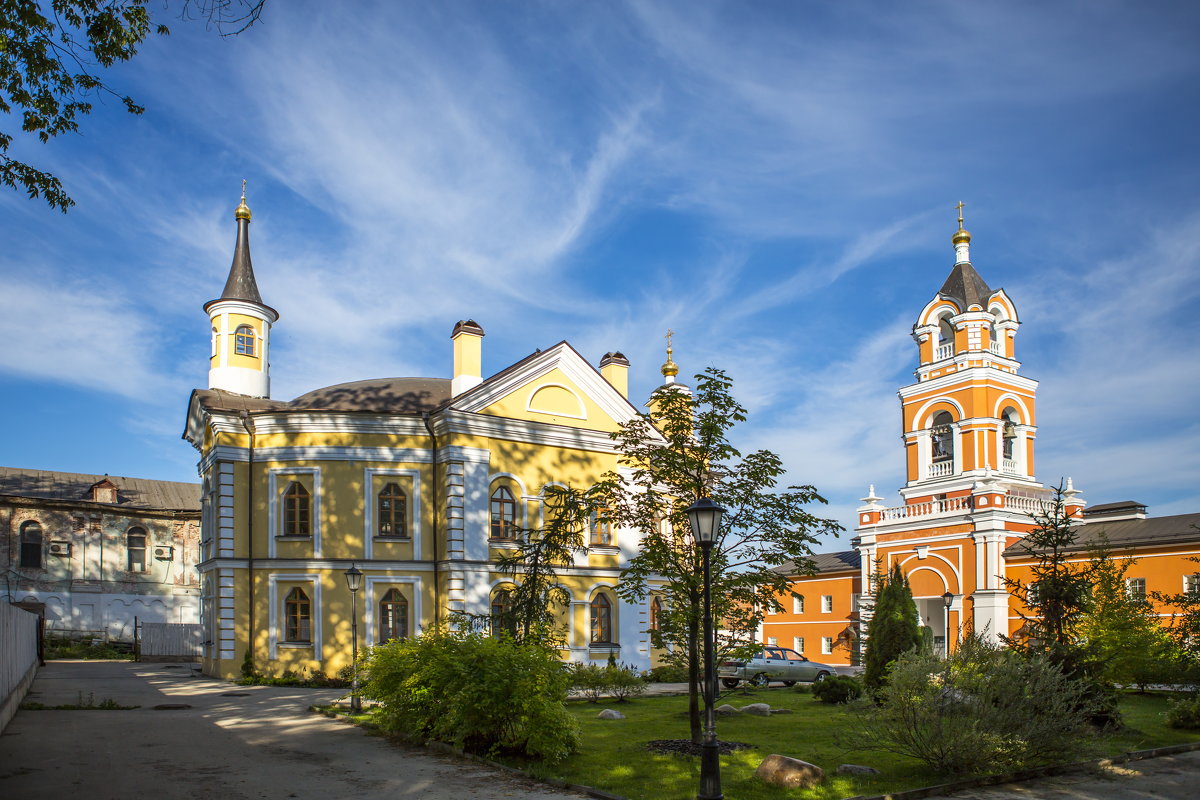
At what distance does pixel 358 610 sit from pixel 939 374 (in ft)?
88.2

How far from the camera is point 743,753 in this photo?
44.6 feet

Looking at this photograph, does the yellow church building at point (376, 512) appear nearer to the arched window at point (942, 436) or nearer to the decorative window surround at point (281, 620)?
the decorative window surround at point (281, 620)

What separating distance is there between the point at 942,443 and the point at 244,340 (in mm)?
28628

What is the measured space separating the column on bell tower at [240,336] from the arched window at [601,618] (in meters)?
14.0

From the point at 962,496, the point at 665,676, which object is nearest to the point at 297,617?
the point at 665,676

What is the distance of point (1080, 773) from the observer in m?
12.4

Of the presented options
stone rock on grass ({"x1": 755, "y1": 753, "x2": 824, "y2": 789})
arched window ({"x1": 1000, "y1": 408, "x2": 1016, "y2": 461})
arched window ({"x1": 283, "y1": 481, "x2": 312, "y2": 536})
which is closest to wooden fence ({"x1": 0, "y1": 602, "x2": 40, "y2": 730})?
arched window ({"x1": 283, "y1": 481, "x2": 312, "y2": 536})

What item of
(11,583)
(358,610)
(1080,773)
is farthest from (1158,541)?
(11,583)

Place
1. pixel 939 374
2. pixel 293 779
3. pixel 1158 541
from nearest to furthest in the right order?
pixel 293 779 < pixel 1158 541 < pixel 939 374

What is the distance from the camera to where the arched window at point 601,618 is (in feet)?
93.4

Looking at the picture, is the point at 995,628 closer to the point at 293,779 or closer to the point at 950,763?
the point at 950,763

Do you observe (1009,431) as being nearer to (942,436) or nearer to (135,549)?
(942,436)

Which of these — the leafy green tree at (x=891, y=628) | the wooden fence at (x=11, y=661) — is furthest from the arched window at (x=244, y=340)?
the leafy green tree at (x=891, y=628)

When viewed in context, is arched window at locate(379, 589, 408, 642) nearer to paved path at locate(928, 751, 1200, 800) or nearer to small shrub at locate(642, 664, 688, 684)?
small shrub at locate(642, 664, 688, 684)
